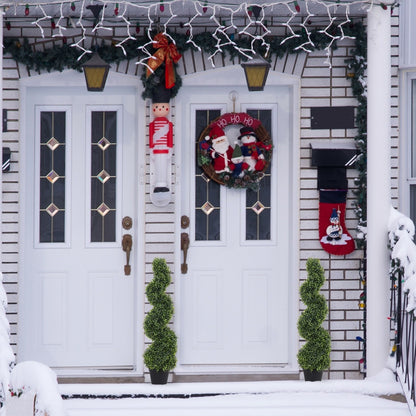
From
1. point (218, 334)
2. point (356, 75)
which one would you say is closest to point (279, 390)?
point (218, 334)

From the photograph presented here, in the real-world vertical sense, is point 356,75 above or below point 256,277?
above

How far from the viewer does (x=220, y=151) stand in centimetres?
766

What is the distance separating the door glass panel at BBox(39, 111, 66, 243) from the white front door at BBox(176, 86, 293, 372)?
104 centimetres

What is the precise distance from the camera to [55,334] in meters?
7.73

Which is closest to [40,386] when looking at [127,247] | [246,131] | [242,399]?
[242,399]

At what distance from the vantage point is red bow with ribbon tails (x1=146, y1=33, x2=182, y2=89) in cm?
744

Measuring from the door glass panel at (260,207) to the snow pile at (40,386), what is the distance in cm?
351

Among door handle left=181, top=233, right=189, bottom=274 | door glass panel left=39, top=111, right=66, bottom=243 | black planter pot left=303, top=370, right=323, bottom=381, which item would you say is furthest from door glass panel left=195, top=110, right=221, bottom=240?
black planter pot left=303, top=370, right=323, bottom=381

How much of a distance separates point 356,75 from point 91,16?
226 centimetres

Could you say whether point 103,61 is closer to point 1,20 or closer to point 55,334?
point 1,20

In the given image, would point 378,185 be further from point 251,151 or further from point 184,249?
point 184,249

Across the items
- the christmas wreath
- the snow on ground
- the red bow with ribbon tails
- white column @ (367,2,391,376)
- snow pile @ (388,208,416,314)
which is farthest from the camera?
the christmas wreath

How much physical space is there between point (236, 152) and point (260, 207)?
54 centimetres

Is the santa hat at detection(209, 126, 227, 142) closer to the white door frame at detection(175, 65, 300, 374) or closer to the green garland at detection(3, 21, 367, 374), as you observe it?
the white door frame at detection(175, 65, 300, 374)
